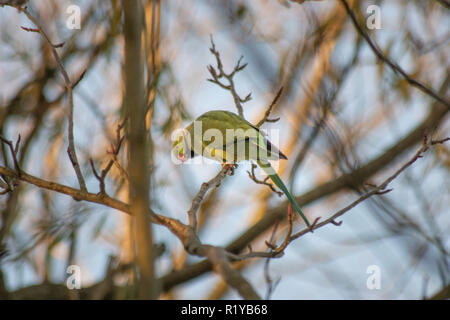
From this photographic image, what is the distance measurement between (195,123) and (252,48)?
7.01 ft

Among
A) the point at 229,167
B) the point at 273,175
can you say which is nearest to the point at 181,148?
the point at 229,167

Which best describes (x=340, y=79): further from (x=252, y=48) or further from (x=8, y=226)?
(x=8, y=226)

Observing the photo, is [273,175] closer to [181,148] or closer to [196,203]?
[196,203]

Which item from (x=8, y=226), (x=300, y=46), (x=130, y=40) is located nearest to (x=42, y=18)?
(x=8, y=226)

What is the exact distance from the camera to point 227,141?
402cm

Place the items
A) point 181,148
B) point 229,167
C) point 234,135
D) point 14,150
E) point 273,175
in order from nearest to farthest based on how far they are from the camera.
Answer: point 14,150, point 273,175, point 229,167, point 234,135, point 181,148

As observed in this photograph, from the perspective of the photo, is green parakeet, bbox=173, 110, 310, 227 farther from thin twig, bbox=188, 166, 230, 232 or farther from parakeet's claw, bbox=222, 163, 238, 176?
thin twig, bbox=188, 166, 230, 232

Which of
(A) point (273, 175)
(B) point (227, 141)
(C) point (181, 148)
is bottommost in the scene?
(A) point (273, 175)

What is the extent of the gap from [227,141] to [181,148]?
84 centimetres

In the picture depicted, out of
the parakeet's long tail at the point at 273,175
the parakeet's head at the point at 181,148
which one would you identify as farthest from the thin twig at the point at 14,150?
the parakeet's head at the point at 181,148

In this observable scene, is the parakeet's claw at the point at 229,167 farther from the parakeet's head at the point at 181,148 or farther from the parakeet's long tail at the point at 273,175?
the parakeet's head at the point at 181,148

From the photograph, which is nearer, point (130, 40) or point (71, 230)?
point (130, 40)

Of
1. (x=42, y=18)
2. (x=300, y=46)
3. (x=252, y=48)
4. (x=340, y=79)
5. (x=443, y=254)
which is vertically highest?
(x=42, y=18)
